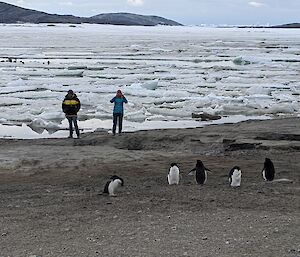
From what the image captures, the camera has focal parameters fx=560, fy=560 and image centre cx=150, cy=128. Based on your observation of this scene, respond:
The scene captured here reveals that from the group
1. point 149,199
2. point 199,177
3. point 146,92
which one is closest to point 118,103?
point 199,177

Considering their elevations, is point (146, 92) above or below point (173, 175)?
below

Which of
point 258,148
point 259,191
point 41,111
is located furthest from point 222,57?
point 259,191

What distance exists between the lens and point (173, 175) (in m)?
7.66

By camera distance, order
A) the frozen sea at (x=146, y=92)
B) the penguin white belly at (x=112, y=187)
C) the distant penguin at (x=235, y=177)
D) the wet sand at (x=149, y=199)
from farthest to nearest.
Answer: the frozen sea at (x=146, y=92), the distant penguin at (x=235, y=177), the penguin white belly at (x=112, y=187), the wet sand at (x=149, y=199)

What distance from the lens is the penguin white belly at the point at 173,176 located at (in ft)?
25.0

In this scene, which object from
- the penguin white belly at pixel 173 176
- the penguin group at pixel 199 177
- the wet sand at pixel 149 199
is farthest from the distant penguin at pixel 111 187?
the penguin white belly at pixel 173 176

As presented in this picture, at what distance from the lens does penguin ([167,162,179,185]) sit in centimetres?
762

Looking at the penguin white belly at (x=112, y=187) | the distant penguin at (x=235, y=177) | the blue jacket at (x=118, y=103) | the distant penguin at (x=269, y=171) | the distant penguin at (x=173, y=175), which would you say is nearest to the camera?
the penguin white belly at (x=112, y=187)

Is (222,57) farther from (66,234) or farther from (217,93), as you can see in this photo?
(66,234)

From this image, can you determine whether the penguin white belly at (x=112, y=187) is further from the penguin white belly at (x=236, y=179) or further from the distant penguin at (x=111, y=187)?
the penguin white belly at (x=236, y=179)

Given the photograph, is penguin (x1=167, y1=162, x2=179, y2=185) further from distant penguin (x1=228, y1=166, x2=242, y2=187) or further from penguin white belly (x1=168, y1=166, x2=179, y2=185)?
distant penguin (x1=228, y1=166, x2=242, y2=187)

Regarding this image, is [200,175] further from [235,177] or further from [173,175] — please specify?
[235,177]

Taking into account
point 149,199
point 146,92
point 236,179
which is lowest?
point 146,92

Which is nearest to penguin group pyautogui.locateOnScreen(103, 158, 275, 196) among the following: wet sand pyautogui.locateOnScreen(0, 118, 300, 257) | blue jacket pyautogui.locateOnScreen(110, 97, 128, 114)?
wet sand pyautogui.locateOnScreen(0, 118, 300, 257)
